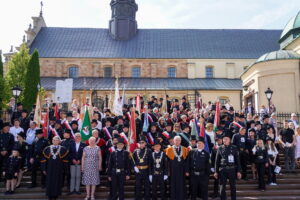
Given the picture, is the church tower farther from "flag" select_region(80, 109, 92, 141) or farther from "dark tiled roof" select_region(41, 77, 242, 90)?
"flag" select_region(80, 109, 92, 141)

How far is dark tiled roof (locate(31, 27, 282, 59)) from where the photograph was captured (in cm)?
3800

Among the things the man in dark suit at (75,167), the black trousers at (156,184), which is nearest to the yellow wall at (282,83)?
the black trousers at (156,184)

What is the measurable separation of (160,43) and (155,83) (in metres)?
7.09

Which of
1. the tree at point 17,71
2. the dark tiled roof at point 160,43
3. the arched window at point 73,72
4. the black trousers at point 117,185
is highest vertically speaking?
the dark tiled roof at point 160,43

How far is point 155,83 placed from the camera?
3597cm

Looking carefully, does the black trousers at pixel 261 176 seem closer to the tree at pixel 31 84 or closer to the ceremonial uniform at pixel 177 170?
the ceremonial uniform at pixel 177 170

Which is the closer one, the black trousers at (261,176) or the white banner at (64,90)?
the black trousers at (261,176)

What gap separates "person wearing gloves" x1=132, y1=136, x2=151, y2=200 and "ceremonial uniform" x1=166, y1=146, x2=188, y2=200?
67 cm

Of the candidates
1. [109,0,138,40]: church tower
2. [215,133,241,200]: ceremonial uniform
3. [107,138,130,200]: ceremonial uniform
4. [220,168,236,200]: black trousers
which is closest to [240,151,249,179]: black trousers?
[215,133,241,200]: ceremonial uniform

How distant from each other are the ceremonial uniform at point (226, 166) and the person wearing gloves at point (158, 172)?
165 centimetres

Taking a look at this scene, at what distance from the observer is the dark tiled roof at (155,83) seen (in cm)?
3412

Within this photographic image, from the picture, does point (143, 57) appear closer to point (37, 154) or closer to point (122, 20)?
point (122, 20)

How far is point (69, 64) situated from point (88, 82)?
3704 mm

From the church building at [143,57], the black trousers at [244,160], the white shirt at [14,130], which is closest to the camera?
the black trousers at [244,160]
